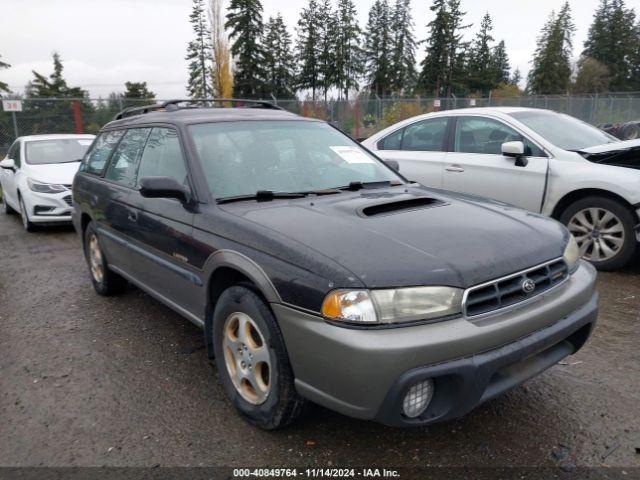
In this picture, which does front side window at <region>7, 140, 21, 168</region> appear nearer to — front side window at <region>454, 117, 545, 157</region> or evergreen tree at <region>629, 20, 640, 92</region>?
front side window at <region>454, 117, 545, 157</region>

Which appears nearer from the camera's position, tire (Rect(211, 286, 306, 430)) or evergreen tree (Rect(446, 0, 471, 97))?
tire (Rect(211, 286, 306, 430))

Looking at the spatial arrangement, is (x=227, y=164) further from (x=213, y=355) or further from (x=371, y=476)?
(x=371, y=476)

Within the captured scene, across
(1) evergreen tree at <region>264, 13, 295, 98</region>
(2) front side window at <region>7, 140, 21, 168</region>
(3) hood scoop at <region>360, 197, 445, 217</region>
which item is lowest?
(2) front side window at <region>7, 140, 21, 168</region>

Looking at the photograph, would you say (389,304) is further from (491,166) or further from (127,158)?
(491,166)

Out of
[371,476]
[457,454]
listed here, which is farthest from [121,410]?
[457,454]

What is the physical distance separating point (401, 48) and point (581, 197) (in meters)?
70.2

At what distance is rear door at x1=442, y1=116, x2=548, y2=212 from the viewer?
5355 mm

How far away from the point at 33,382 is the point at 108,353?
0.51 m

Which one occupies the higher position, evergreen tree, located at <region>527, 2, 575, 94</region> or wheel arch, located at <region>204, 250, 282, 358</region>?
evergreen tree, located at <region>527, 2, 575, 94</region>

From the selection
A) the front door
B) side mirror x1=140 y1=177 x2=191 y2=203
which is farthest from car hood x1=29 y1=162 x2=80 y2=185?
side mirror x1=140 y1=177 x2=191 y2=203

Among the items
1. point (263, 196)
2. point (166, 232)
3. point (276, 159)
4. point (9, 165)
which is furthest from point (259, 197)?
point (9, 165)

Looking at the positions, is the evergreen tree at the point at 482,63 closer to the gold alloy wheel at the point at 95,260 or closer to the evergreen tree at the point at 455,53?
the evergreen tree at the point at 455,53

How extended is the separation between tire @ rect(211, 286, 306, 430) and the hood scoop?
0.79m

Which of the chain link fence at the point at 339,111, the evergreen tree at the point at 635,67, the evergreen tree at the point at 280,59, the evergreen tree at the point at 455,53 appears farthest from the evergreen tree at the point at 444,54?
the chain link fence at the point at 339,111
